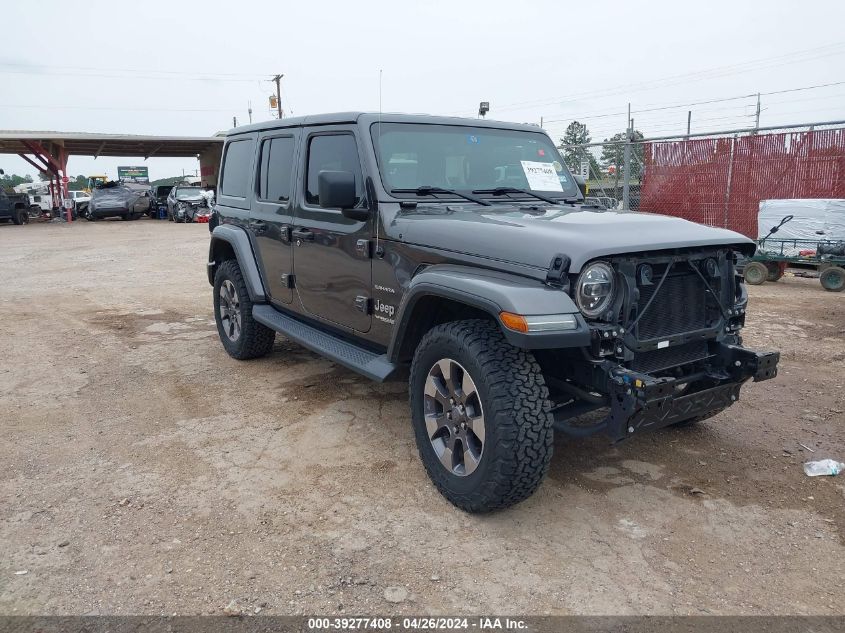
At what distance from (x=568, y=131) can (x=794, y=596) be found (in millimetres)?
15750

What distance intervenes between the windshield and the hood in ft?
0.91

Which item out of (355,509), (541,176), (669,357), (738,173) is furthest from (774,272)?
(355,509)

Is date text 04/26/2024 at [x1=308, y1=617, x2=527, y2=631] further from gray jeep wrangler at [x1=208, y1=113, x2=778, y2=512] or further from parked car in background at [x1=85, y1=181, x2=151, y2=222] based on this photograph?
parked car in background at [x1=85, y1=181, x2=151, y2=222]

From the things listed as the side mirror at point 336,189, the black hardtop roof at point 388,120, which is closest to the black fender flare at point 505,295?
the side mirror at point 336,189

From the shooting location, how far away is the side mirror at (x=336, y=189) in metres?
3.65

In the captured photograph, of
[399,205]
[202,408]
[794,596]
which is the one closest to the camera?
[794,596]

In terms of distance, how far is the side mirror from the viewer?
12.0 feet

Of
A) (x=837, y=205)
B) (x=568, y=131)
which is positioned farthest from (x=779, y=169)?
(x=568, y=131)

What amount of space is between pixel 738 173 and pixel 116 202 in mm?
26010

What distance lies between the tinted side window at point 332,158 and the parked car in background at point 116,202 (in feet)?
90.2

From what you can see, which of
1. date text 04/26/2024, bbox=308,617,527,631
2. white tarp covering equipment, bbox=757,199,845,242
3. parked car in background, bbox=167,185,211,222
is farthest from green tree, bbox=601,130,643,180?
parked car in background, bbox=167,185,211,222

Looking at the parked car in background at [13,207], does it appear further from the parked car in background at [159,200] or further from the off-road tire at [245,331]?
the off-road tire at [245,331]

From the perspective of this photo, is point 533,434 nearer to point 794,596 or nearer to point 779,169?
point 794,596

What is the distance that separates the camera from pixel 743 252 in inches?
137
